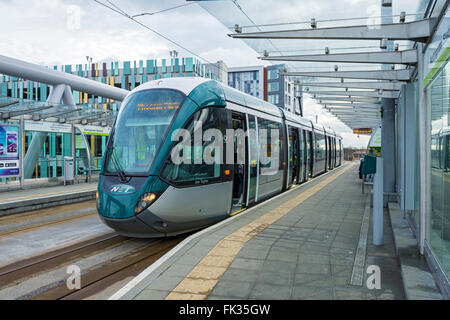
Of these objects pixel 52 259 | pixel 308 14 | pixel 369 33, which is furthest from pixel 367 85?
pixel 52 259

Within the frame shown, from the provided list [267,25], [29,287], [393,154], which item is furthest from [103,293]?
[393,154]

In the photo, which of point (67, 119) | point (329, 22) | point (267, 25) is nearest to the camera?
point (329, 22)

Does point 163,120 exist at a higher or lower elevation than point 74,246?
higher

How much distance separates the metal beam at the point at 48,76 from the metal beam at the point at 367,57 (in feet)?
39.8

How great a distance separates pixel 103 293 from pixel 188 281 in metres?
1.19

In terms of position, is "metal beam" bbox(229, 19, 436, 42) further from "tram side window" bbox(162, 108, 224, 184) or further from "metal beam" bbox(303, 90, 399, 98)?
"metal beam" bbox(303, 90, 399, 98)

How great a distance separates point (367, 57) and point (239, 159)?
3490 millimetres

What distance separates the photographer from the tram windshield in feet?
22.6

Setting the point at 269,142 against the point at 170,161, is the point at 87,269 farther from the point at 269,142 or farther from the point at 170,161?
the point at 269,142

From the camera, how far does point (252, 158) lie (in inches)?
376

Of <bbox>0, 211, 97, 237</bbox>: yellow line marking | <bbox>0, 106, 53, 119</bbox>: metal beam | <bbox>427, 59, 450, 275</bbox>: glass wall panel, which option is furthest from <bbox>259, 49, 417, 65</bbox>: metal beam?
<bbox>0, 106, 53, 119</bbox>: metal beam

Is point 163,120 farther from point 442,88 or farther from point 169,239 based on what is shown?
point 442,88

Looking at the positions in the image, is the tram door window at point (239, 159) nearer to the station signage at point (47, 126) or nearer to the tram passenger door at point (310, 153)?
the tram passenger door at point (310, 153)
